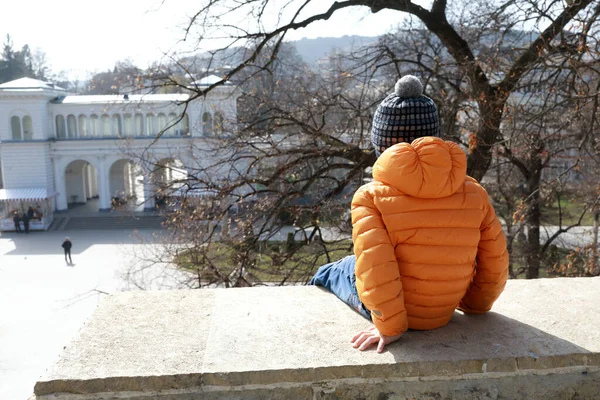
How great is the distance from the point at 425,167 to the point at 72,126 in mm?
34460

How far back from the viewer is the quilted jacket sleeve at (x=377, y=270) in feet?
7.59

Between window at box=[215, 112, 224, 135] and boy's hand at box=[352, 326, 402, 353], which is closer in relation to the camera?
boy's hand at box=[352, 326, 402, 353]

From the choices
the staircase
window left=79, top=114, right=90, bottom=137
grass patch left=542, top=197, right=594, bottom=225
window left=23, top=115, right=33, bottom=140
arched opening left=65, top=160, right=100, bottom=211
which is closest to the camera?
grass patch left=542, top=197, right=594, bottom=225

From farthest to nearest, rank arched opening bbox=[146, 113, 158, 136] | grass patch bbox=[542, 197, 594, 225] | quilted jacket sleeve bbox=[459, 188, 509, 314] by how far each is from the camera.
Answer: arched opening bbox=[146, 113, 158, 136]
grass patch bbox=[542, 197, 594, 225]
quilted jacket sleeve bbox=[459, 188, 509, 314]

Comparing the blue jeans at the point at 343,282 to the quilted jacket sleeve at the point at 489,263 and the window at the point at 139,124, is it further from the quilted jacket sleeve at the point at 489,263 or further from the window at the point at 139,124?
the window at the point at 139,124

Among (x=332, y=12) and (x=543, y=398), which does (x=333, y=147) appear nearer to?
(x=332, y=12)

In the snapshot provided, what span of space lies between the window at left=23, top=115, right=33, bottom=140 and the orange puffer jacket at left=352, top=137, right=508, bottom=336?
113ft

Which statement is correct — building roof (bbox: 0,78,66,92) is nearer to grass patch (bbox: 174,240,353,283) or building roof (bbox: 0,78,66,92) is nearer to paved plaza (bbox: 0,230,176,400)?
paved plaza (bbox: 0,230,176,400)

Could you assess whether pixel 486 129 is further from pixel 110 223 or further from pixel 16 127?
pixel 16 127

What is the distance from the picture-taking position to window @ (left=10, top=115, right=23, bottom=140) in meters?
32.5

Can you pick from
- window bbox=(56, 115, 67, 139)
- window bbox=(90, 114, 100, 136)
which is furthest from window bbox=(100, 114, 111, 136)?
window bbox=(56, 115, 67, 139)

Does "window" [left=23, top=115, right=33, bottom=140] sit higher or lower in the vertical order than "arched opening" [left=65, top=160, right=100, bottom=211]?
higher

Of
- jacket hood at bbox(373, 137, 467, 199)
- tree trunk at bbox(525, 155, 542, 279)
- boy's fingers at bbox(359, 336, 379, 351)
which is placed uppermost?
jacket hood at bbox(373, 137, 467, 199)

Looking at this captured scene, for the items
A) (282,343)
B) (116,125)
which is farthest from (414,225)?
(116,125)
